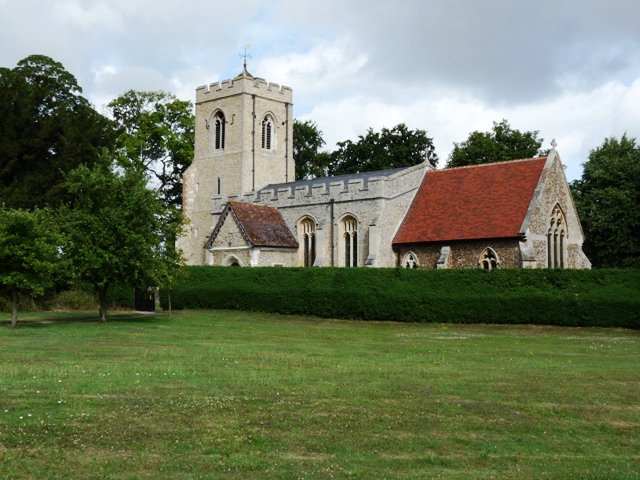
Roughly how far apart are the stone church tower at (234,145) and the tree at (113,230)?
20.5m

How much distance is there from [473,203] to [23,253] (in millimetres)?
22368

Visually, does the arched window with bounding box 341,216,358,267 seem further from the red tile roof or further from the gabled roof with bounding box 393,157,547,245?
the red tile roof

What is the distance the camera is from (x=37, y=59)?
50.2 metres

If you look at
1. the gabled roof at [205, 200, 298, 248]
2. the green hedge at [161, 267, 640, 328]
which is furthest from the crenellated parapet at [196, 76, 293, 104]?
the green hedge at [161, 267, 640, 328]

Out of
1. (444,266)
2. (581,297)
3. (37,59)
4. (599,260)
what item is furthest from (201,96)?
(581,297)

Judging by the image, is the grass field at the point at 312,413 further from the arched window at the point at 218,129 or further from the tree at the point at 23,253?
the arched window at the point at 218,129

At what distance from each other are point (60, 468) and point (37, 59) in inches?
1830

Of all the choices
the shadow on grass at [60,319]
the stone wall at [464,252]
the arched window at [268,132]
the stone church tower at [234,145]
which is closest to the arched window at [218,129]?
the stone church tower at [234,145]

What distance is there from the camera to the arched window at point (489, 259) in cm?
3637

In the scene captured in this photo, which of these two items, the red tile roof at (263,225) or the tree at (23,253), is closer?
the tree at (23,253)

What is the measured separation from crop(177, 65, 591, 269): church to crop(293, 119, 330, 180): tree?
17.3 m

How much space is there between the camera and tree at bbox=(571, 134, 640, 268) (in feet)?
144

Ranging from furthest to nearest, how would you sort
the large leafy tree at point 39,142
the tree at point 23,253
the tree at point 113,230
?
1. the large leafy tree at point 39,142
2. the tree at point 113,230
3. the tree at point 23,253

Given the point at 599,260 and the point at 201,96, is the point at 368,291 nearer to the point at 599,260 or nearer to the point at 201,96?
the point at 599,260
